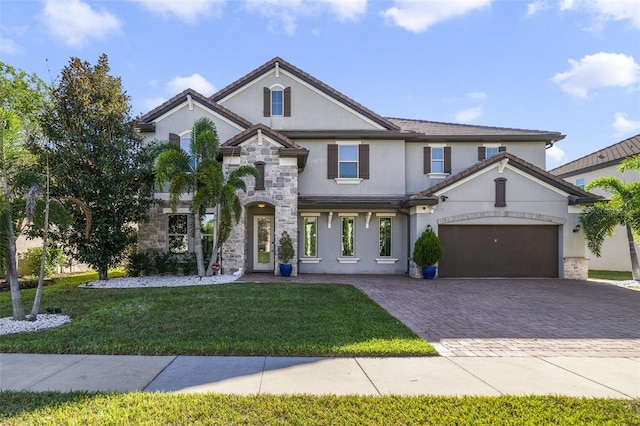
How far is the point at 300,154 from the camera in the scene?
1384cm

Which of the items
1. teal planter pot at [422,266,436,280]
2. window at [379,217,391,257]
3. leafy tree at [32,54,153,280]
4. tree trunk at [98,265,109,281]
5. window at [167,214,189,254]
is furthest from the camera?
window at [379,217,391,257]

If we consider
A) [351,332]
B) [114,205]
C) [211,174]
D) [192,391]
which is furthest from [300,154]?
[192,391]

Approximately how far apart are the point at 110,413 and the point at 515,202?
15.4 meters

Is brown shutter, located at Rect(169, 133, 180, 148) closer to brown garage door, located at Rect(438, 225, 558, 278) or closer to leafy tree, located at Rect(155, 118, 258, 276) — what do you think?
leafy tree, located at Rect(155, 118, 258, 276)

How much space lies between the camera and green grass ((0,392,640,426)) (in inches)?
133

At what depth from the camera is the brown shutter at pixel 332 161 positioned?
51.7 feet

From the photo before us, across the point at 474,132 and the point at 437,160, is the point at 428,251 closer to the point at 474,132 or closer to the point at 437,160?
the point at 437,160

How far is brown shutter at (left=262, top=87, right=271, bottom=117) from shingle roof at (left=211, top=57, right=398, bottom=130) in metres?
0.83

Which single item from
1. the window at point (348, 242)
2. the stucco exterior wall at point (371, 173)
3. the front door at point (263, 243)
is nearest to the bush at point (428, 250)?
the stucco exterior wall at point (371, 173)

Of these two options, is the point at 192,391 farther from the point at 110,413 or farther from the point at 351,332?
the point at 351,332

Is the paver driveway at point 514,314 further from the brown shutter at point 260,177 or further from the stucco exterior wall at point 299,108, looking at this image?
the stucco exterior wall at point 299,108

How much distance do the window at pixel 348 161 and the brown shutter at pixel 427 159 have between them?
340 cm

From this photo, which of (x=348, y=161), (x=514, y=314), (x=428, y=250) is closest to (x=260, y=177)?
(x=348, y=161)

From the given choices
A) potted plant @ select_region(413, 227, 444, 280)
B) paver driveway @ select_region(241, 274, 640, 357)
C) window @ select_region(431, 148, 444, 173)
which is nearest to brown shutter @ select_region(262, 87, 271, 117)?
paver driveway @ select_region(241, 274, 640, 357)
